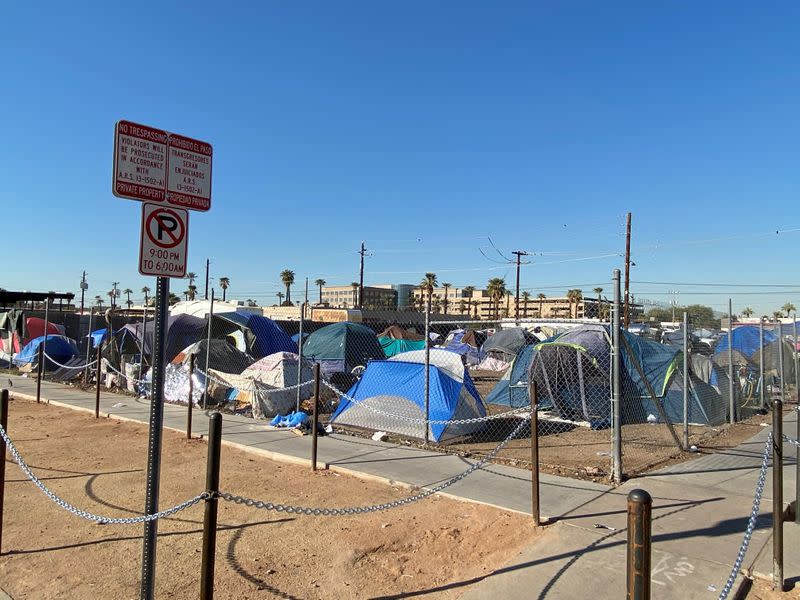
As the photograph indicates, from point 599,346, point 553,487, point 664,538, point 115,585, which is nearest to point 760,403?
point 599,346

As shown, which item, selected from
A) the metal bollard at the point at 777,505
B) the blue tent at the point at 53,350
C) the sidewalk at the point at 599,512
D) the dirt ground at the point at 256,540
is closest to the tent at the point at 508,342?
the sidewalk at the point at 599,512

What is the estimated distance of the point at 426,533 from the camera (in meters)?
5.25

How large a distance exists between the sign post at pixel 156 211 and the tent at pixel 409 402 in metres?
6.15

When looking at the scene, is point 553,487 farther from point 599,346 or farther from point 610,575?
point 599,346

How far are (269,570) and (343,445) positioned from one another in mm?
4360

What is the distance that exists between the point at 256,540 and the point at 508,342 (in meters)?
21.8

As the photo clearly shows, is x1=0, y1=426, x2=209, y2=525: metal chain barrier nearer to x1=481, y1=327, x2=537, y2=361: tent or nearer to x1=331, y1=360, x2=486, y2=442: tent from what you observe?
x1=331, y1=360, x2=486, y2=442: tent

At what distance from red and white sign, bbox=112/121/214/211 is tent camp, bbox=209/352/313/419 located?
8.12 metres

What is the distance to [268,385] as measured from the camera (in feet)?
40.4

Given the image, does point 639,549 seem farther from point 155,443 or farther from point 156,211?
point 156,211

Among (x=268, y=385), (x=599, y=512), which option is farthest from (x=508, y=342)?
(x=599, y=512)

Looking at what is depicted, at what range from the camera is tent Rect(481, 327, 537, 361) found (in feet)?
81.5

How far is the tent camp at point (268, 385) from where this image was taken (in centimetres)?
1145

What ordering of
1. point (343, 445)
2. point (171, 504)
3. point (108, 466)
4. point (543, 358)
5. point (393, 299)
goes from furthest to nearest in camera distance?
point (393, 299) → point (543, 358) → point (343, 445) → point (108, 466) → point (171, 504)
